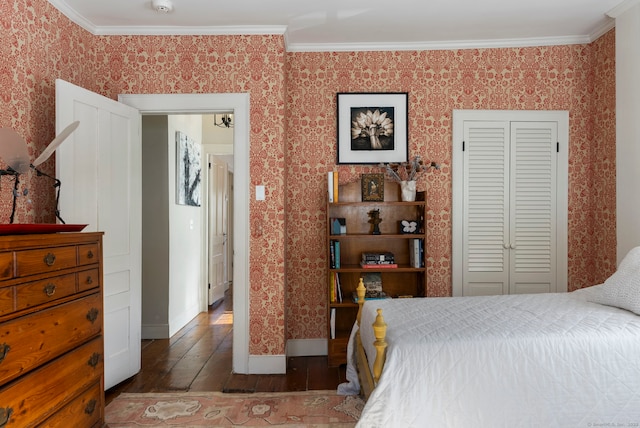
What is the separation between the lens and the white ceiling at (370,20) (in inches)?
122

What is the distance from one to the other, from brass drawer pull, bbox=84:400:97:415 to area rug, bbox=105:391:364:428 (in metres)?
0.27

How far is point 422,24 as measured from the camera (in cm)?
342

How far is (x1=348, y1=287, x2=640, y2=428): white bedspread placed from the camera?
5.89 feet

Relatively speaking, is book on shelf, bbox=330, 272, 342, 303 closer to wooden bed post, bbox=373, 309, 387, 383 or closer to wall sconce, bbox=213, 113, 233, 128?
wooden bed post, bbox=373, 309, 387, 383

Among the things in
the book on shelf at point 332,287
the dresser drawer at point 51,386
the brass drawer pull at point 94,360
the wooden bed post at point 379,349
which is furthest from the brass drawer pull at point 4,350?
the book on shelf at point 332,287

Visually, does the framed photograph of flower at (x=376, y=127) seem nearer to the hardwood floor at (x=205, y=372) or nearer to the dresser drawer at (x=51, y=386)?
the hardwood floor at (x=205, y=372)

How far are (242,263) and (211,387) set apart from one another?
95 centimetres

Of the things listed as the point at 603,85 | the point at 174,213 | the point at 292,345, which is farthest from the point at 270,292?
the point at 603,85

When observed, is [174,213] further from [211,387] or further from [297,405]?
[297,405]

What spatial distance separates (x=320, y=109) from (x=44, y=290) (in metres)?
2.63

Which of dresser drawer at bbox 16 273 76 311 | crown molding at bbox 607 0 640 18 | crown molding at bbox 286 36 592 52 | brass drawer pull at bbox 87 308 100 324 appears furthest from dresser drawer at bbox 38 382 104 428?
crown molding at bbox 607 0 640 18

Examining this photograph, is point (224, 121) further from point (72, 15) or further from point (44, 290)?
point (44, 290)

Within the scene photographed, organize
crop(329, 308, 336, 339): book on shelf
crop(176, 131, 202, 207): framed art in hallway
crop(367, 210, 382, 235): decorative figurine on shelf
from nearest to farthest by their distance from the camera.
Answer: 1. crop(329, 308, 336, 339): book on shelf
2. crop(367, 210, 382, 235): decorative figurine on shelf
3. crop(176, 131, 202, 207): framed art in hallway

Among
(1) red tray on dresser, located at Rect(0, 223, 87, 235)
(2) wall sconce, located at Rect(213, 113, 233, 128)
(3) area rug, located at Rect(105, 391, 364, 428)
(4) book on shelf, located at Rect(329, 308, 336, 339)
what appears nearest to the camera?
(1) red tray on dresser, located at Rect(0, 223, 87, 235)
